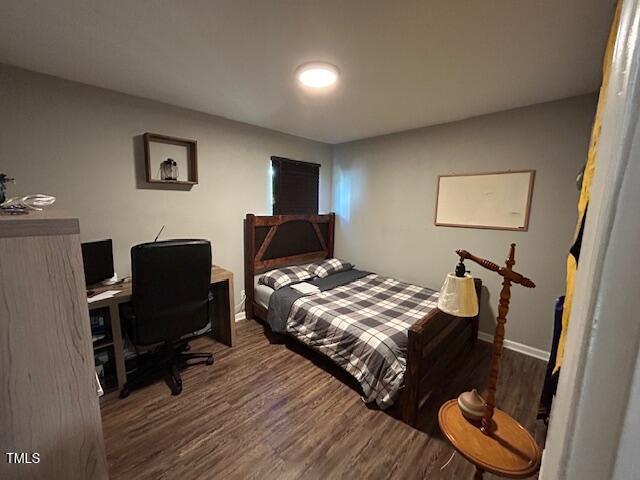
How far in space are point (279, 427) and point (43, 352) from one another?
1.48m

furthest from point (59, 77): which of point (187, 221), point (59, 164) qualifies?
point (187, 221)

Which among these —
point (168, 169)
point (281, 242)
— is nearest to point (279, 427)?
point (281, 242)

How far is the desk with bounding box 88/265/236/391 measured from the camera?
191cm

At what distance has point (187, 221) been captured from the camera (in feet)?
8.94

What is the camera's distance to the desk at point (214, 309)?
191cm

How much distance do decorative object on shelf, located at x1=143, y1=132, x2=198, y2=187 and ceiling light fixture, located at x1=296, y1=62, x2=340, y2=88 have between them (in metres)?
1.34

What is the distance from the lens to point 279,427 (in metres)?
1.74

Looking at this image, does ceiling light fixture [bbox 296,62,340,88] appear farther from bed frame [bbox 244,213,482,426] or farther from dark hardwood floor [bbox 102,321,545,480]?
dark hardwood floor [bbox 102,321,545,480]

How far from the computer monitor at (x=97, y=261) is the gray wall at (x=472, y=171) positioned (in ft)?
9.49

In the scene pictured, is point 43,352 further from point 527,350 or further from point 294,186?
point 527,350

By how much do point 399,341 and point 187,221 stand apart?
7.69 feet

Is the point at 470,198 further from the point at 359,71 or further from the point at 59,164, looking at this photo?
the point at 59,164

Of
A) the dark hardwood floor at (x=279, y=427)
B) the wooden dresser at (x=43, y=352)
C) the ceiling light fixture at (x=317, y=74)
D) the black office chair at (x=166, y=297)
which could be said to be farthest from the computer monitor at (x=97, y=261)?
the ceiling light fixture at (x=317, y=74)

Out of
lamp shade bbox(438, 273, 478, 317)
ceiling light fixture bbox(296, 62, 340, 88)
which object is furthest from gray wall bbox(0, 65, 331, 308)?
lamp shade bbox(438, 273, 478, 317)
